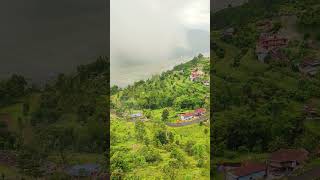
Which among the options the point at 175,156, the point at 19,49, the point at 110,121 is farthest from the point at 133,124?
the point at 19,49

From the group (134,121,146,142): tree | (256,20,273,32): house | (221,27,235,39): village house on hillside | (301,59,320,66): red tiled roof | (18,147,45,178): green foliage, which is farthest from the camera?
(134,121,146,142): tree

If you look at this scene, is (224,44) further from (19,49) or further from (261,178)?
(19,49)

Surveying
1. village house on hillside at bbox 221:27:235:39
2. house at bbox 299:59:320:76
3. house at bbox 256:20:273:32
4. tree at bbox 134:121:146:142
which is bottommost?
tree at bbox 134:121:146:142

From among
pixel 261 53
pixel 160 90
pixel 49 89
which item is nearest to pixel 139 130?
pixel 160 90

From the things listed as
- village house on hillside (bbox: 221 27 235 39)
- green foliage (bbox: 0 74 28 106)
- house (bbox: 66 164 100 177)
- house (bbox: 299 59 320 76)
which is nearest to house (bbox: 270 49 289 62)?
house (bbox: 299 59 320 76)

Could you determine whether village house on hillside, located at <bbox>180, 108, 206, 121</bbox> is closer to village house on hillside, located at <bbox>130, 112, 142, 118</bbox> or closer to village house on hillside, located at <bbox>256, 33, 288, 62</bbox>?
village house on hillside, located at <bbox>130, 112, 142, 118</bbox>

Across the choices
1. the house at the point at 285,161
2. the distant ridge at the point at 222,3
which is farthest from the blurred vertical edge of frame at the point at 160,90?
the house at the point at 285,161

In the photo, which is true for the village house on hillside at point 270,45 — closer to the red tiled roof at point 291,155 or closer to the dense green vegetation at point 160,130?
the dense green vegetation at point 160,130

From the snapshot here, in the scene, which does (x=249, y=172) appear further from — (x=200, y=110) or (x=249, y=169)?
(x=200, y=110)
